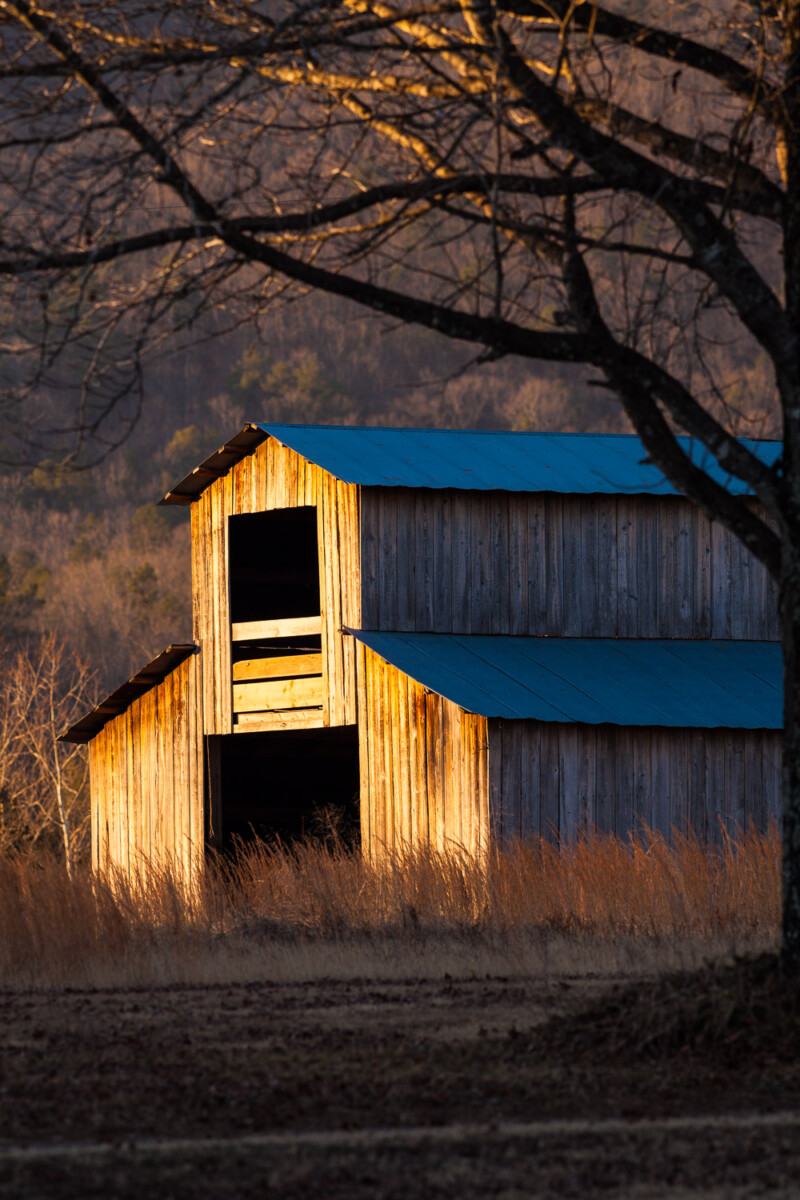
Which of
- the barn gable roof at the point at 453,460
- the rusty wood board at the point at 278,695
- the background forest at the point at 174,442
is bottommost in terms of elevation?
the rusty wood board at the point at 278,695

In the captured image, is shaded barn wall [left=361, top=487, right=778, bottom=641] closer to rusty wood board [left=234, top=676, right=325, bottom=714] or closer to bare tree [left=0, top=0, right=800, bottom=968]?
rusty wood board [left=234, top=676, right=325, bottom=714]

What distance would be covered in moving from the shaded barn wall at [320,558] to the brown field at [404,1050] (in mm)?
8228

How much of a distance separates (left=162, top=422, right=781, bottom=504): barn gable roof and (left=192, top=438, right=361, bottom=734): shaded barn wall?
35 centimetres

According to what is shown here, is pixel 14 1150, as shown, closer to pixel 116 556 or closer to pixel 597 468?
pixel 597 468

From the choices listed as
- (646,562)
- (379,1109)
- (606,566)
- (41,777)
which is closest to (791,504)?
(379,1109)

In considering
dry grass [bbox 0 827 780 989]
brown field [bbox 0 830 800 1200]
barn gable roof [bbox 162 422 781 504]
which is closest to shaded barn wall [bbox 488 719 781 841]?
dry grass [bbox 0 827 780 989]

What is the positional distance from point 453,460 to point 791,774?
59.3ft

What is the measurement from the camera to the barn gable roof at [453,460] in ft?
83.8

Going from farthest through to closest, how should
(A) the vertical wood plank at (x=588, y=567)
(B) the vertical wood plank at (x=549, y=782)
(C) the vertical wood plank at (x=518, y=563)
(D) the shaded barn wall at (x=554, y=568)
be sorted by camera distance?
1. (A) the vertical wood plank at (x=588, y=567)
2. (C) the vertical wood plank at (x=518, y=563)
3. (D) the shaded barn wall at (x=554, y=568)
4. (B) the vertical wood plank at (x=549, y=782)

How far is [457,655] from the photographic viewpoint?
24.3m

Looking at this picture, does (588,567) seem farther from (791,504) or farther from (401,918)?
(791,504)

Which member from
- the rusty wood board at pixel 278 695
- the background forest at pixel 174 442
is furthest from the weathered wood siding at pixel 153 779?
the background forest at pixel 174 442

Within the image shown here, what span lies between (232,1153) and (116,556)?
278 ft

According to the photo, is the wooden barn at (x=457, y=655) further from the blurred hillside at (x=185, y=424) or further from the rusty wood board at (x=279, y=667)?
the blurred hillside at (x=185, y=424)
